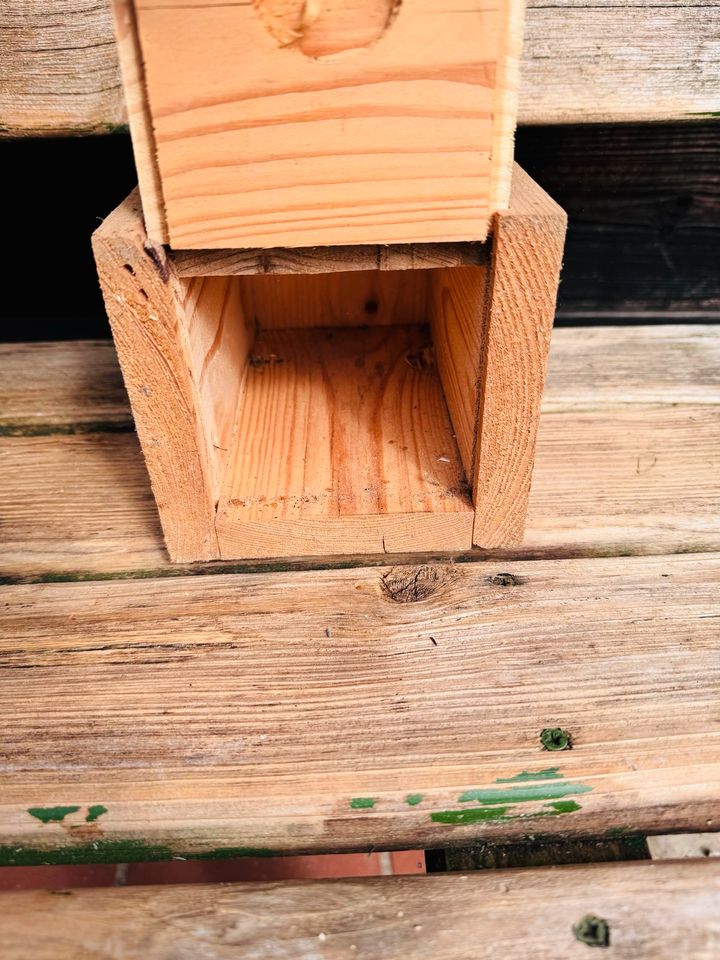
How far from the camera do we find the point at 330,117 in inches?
28.0

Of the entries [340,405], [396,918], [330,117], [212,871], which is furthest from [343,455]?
[212,871]

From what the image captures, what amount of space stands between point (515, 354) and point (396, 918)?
1.78 ft

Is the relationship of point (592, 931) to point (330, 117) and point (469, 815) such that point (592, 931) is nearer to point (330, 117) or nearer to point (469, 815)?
point (469, 815)

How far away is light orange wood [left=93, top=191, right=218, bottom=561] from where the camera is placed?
0.78m

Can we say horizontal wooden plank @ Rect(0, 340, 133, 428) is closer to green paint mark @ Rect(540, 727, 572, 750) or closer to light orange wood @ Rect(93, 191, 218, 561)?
light orange wood @ Rect(93, 191, 218, 561)

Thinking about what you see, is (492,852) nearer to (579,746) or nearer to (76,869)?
(579,746)

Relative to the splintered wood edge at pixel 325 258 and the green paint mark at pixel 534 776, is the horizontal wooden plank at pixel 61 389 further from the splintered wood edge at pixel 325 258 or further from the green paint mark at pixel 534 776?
the green paint mark at pixel 534 776

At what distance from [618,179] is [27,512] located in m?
1.18

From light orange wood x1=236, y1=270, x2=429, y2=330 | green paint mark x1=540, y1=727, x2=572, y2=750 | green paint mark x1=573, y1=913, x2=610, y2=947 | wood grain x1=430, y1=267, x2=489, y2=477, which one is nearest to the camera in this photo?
green paint mark x1=573, y1=913, x2=610, y2=947

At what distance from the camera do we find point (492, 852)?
72 cm

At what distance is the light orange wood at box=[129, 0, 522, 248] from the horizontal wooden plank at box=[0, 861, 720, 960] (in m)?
0.59

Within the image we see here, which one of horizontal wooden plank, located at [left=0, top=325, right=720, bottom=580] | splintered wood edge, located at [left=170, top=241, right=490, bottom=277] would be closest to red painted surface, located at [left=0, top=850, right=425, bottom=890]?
horizontal wooden plank, located at [left=0, top=325, right=720, bottom=580]

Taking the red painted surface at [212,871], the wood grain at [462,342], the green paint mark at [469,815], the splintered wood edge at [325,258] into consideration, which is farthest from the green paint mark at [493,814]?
the red painted surface at [212,871]

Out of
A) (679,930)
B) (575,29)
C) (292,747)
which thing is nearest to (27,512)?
(292,747)
